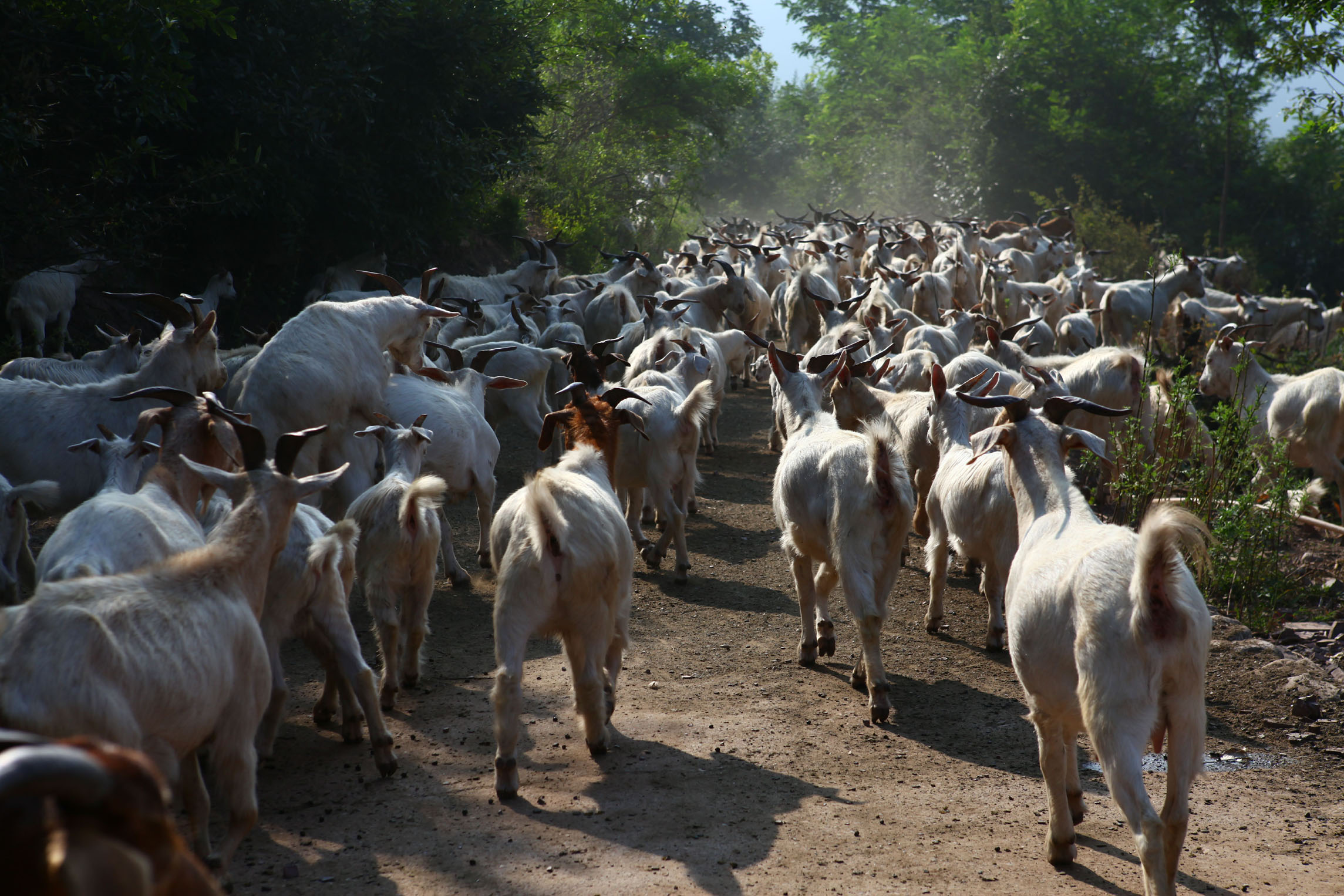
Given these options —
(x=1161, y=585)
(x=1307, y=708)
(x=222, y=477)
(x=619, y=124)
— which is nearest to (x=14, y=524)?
(x=222, y=477)

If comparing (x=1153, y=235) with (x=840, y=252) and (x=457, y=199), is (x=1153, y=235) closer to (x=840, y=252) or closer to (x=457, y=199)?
(x=840, y=252)

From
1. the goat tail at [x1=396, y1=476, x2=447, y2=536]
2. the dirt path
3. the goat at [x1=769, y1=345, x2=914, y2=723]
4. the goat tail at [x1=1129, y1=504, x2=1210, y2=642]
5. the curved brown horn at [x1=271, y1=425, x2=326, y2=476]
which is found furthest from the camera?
the goat at [x1=769, y1=345, x2=914, y2=723]

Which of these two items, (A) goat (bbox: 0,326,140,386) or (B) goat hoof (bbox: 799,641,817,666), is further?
(A) goat (bbox: 0,326,140,386)

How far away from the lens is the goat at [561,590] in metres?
4.25

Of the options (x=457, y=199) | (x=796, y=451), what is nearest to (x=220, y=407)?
(x=796, y=451)

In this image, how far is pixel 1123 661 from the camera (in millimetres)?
3244

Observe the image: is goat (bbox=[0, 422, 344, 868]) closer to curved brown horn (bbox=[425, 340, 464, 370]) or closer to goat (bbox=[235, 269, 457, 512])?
goat (bbox=[235, 269, 457, 512])

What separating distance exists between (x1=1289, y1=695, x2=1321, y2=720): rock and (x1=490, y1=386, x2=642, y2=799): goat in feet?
11.5

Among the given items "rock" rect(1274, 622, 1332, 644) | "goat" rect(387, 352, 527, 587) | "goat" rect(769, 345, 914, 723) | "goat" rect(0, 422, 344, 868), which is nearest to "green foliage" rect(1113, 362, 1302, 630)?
"rock" rect(1274, 622, 1332, 644)

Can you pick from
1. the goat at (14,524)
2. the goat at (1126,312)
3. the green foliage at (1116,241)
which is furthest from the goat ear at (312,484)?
the green foliage at (1116,241)

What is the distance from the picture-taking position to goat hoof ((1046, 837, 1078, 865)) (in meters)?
3.84

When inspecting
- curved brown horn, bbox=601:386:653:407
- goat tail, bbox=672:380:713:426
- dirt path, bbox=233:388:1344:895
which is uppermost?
curved brown horn, bbox=601:386:653:407

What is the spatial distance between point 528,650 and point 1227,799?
12.5ft

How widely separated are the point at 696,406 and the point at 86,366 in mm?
5003
